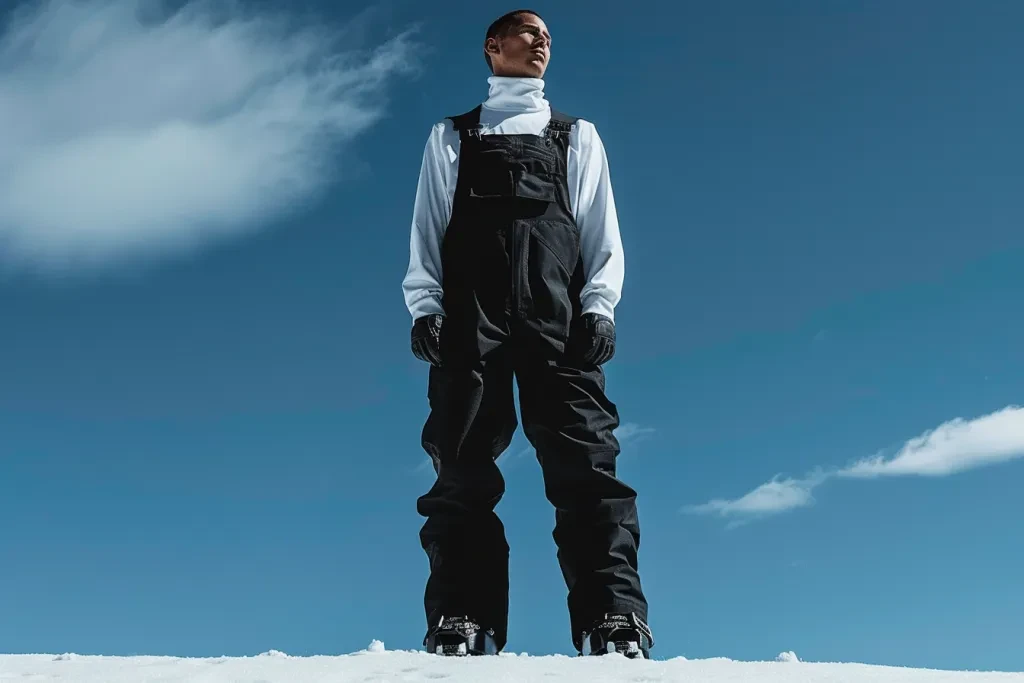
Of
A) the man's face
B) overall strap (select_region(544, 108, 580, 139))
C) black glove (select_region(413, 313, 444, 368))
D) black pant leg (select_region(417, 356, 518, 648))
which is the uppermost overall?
the man's face

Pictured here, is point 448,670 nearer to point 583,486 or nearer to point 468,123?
point 583,486

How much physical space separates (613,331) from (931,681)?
1.91 meters

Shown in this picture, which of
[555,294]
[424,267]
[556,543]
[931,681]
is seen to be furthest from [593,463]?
[931,681]

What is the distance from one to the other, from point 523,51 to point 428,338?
1436 mm

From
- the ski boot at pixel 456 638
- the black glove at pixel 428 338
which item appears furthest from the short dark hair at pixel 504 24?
the ski boot at pixel 456 638

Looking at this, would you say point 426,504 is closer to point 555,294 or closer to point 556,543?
point 556,543

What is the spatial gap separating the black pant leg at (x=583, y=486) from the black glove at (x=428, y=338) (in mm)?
367

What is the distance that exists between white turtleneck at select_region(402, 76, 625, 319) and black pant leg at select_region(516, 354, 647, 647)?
423 millimetres

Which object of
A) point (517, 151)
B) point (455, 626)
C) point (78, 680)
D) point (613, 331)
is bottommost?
point (78, 680)

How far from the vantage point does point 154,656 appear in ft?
14.1

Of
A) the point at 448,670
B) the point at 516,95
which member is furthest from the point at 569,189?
the point at 448,670

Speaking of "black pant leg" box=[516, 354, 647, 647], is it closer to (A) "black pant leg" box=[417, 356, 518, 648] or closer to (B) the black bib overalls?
(B) the black bib overalls

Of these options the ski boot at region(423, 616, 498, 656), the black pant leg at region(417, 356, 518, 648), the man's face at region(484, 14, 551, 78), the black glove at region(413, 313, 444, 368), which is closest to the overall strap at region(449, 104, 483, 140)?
the man's face at region(484, 14, 551, 78)

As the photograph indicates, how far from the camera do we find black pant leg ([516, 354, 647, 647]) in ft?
15.0
